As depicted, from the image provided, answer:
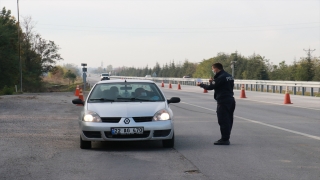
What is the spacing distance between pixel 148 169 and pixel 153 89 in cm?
346

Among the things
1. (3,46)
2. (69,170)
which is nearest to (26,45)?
(3,46)

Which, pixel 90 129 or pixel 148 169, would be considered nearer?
pixel 148 169

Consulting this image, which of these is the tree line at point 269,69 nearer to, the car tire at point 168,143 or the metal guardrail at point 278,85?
the metal guardrail at point 278,85

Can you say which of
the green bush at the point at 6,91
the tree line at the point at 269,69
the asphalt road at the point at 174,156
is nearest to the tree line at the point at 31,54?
the green bush at the point at 6,91

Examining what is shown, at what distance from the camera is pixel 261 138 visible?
11.6m

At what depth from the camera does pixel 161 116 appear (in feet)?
31.9

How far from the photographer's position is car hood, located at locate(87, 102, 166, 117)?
9570mm

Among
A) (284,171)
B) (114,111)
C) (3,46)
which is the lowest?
(284,171)

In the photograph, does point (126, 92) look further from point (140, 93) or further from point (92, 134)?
point (92, 134)

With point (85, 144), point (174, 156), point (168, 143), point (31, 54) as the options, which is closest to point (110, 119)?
point (85, 144)

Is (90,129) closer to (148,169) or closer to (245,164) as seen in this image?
(148,169)

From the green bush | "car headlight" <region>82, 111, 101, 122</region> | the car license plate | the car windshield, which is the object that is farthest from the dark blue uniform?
the green bush

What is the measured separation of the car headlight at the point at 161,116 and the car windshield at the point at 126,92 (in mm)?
746

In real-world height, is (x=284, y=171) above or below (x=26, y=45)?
below
